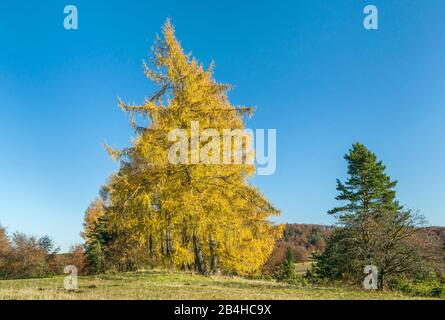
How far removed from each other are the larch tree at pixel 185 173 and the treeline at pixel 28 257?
33110mm

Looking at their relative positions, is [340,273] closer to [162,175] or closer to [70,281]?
[162,175]

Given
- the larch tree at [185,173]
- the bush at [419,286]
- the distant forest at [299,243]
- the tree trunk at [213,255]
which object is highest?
the larch tree at [185,173]

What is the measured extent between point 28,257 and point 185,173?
4348 cm

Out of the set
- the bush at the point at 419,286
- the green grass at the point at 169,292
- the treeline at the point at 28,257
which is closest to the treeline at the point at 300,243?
the treeline at the point at 28,257

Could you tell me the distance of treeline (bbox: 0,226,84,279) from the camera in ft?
166

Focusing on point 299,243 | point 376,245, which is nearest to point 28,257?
point 376,245

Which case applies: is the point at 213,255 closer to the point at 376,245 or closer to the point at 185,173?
the point at 185,173

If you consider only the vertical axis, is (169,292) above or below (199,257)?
above

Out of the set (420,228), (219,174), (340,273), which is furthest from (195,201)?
(420,228)

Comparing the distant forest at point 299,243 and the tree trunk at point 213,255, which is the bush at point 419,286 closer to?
the tree trunk at point 213,255

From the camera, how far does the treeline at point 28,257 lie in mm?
50531

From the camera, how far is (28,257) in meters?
51.5
